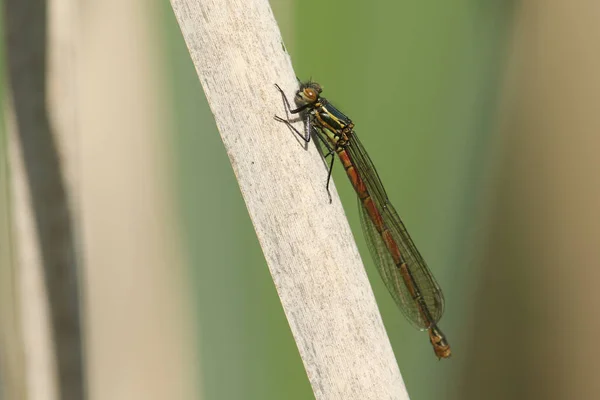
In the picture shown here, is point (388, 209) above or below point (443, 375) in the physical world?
above

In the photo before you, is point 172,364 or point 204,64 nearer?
point 204,64

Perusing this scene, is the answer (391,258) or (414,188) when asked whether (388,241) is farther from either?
(414,188)

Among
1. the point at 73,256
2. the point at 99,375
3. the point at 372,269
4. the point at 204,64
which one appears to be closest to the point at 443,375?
the point at 372,269

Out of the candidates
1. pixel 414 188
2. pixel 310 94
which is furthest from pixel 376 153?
pixel 310 94

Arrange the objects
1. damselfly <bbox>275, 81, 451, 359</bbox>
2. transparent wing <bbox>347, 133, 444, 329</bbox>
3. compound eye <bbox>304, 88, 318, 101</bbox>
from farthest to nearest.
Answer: transparent wing <bbox>347, 133, 444, 329</bbox> → damselfly <bbox>275, 81, 451, 359</bbox> → compound eye <bbox>304, 88, 318, 101</bbox>

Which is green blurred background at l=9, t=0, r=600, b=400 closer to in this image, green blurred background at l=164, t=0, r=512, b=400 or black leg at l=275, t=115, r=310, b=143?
green blurred background at l=164, t=0, r=512, b=400

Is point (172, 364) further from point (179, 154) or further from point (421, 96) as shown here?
point (421, 96)

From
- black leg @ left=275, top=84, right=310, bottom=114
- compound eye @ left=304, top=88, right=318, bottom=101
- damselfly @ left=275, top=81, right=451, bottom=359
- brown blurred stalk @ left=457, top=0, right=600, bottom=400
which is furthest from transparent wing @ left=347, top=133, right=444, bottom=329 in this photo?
black leg @ left=275, top=84, right=310, bottom=114
